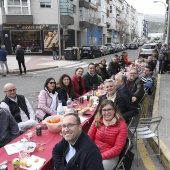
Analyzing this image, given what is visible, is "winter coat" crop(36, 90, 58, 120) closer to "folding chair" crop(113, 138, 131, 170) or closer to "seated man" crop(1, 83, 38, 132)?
"seated man" crop(1, 83, 38, 132)

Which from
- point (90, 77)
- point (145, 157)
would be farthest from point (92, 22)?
point (145, 157)

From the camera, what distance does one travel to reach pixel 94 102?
5.64 meters

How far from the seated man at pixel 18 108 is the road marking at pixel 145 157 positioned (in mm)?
2340

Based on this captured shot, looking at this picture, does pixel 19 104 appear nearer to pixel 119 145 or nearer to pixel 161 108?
pixel 119 145

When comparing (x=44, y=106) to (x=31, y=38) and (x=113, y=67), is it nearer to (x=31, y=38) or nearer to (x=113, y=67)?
(x=113, y=67)

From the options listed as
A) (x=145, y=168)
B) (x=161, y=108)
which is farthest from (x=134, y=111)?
(x=161, y=108)

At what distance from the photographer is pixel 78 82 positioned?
23.5ft

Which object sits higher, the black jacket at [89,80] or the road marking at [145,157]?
the black jacket at [89,80]

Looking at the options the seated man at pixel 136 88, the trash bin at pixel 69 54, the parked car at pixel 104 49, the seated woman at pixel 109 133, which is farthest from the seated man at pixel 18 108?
the parked car at pixel 104 49

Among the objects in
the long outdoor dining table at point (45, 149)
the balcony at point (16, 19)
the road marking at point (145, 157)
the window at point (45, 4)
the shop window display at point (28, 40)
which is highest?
the window at point (45, 4)

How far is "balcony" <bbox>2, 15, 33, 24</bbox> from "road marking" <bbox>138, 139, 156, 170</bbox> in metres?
26.4

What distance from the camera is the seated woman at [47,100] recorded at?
17.3 ft

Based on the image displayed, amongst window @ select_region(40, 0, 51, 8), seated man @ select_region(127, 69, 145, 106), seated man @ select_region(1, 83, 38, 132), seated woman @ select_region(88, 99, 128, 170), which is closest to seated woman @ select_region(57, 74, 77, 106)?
seated man @ select_region(1, 83, 38, 132)

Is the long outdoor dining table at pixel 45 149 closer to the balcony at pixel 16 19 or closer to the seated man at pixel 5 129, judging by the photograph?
the seated man at pixel 5 129
